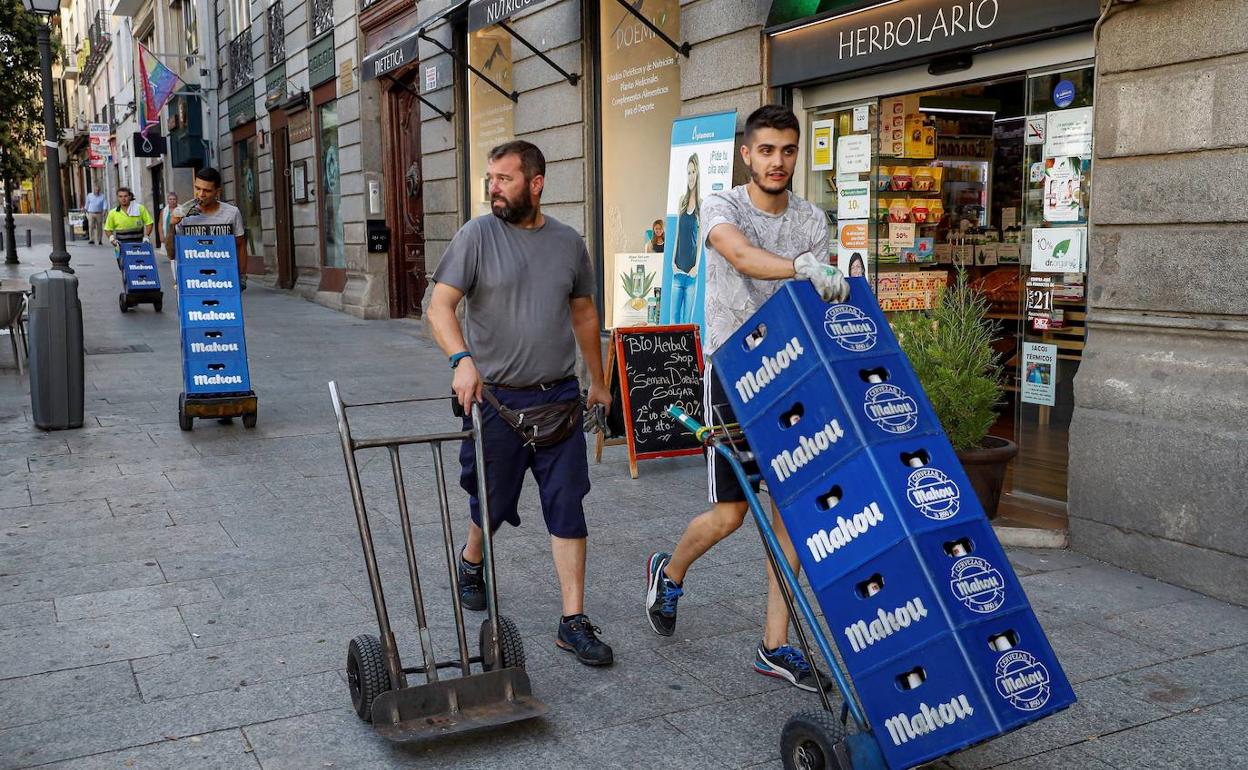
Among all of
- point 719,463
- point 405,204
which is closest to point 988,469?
point 719,463

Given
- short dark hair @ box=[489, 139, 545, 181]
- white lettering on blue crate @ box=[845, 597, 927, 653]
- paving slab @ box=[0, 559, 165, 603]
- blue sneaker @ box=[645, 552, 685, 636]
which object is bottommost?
paving slab @ box=[0, 559, 165, 603]

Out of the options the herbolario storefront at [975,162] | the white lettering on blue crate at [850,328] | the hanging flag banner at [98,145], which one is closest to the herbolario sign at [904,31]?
the herbolario storefront at [975,162]

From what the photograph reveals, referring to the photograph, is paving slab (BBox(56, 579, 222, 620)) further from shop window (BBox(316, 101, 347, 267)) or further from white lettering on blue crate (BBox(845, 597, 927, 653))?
shop window (BBox(316, 101, 347, 267))

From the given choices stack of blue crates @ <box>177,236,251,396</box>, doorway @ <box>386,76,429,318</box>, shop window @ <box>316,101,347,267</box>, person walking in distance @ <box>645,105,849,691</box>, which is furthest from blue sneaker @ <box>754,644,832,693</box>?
shop window @ <box>316,101,347,267</box>

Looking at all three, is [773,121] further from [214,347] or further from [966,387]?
[214,347]

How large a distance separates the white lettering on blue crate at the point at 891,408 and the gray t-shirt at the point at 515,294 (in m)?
1.52

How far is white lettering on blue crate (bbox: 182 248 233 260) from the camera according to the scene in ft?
28.3

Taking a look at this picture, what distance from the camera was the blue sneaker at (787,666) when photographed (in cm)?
402

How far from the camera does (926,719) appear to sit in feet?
9.84

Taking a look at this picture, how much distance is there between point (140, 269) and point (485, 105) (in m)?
7.70

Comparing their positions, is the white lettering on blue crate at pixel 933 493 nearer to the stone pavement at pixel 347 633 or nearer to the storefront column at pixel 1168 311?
the stone pavement at pixel 347 633

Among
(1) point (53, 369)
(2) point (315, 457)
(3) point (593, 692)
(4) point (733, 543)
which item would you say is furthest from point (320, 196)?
(3) point (593, 692)

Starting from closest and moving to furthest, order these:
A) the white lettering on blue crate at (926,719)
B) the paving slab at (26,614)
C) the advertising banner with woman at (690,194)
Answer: the white lettering on blue crate at (926,719) → the paving slab at (26,614) → the advertising banner with woman at (690,194)

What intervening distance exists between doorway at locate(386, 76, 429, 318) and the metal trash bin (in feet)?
27.9
